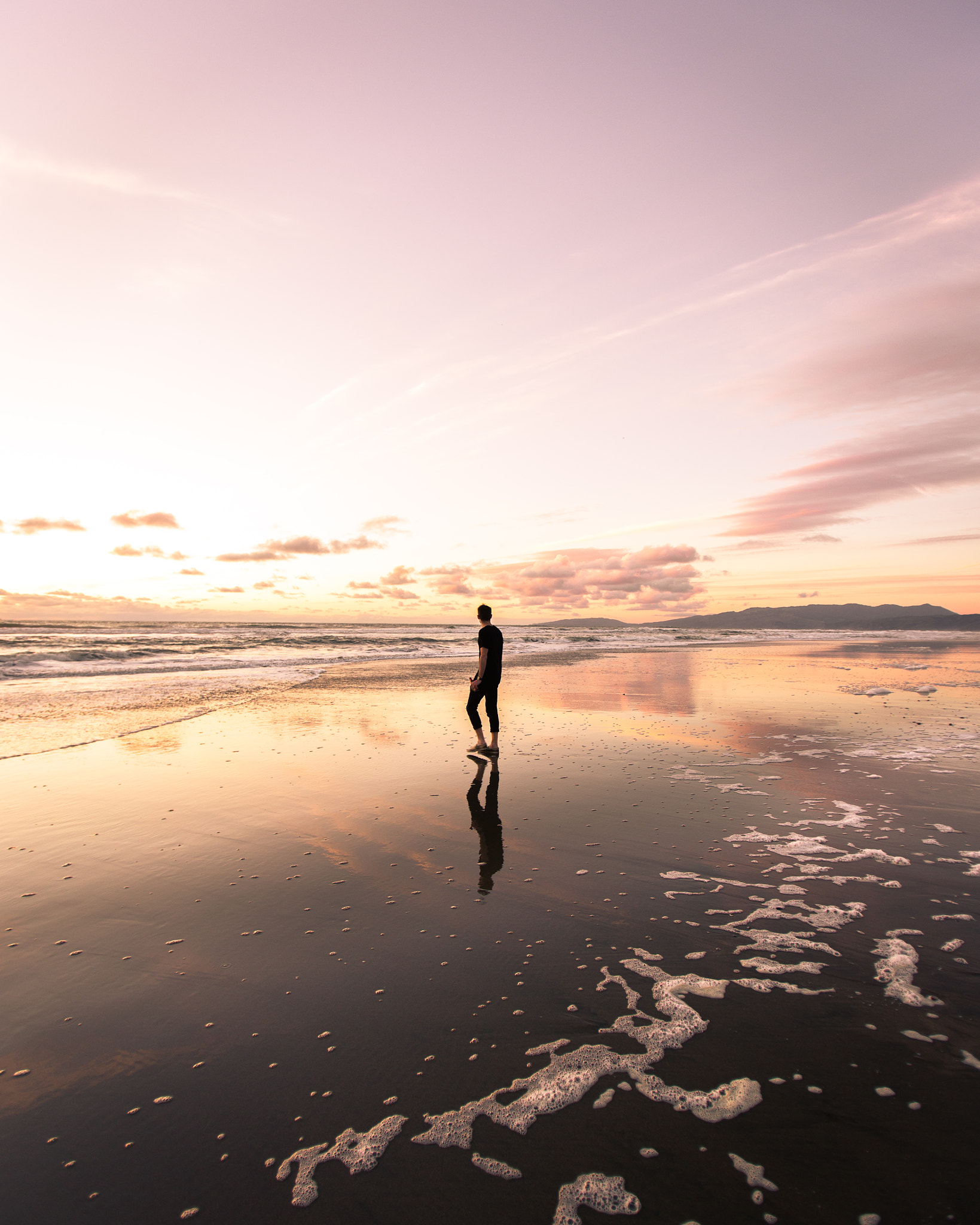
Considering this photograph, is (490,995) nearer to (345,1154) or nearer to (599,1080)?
(599,1080)

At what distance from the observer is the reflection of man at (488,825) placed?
5.43 metres

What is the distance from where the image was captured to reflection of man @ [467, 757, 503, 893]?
5.43 meters

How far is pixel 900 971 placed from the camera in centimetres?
377

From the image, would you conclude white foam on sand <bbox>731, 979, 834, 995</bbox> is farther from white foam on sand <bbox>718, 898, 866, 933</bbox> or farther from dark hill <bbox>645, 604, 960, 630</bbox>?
dark hill <bbox>645, 604, 960, 630</bbox>

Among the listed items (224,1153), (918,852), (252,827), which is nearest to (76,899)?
(252,827)

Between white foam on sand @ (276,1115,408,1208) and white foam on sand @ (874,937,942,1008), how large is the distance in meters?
2.86

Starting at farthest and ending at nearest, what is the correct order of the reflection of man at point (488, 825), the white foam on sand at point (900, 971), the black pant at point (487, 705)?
the black pant at point (487, 705) < the reflection of man at point (488, 825) < the white foam on sand at point (900, 971)

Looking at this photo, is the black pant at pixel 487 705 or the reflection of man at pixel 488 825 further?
the black pant at pixel 487 705

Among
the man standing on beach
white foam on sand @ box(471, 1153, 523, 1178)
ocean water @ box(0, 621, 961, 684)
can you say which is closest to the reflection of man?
the man standing on beach

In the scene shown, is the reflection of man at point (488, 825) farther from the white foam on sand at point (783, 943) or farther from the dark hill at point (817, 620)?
the dark hill at point (817, 620)

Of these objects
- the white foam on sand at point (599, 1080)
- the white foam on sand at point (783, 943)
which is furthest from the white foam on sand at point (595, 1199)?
the white foam on sand at point (783, 943)

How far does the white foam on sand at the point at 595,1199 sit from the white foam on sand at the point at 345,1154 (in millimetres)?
770

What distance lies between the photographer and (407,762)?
9.41m

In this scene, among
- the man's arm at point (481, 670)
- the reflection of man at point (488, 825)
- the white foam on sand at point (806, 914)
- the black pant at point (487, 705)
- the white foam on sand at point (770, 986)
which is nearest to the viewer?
the white foam on sand at point (770, 986)
